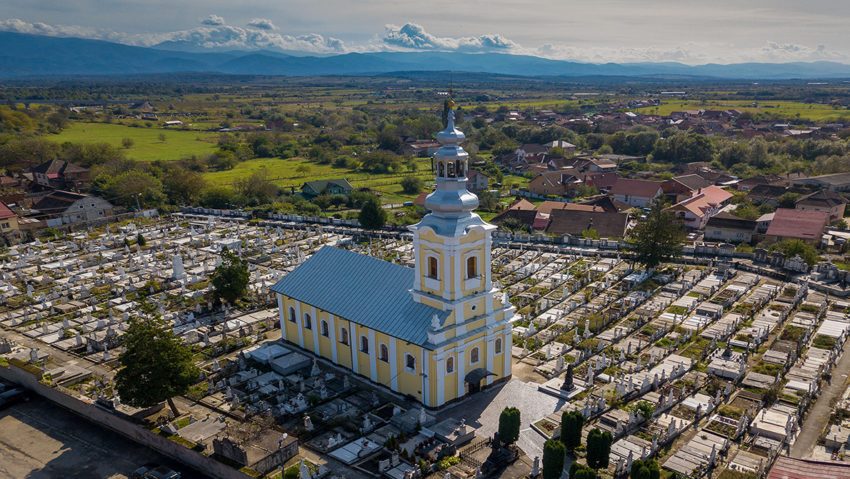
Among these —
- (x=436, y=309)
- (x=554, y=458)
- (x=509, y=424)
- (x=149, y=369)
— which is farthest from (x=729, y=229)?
(x=149, y=369)

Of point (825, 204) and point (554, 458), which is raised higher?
point (554, 458)

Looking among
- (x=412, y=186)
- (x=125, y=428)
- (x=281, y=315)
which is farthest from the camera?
(x=412, y=186)

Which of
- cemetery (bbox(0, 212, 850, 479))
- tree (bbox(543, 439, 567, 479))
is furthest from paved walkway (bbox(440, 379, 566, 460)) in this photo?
tree (bbox(543, 439, 567, 479))

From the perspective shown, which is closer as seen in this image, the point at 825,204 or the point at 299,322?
the point at 299,322

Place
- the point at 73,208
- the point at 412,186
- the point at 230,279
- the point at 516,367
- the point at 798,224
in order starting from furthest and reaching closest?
the point at 412,186
the point at 73,208
the point at 798,224
the point at 230,279
the point at 516,367

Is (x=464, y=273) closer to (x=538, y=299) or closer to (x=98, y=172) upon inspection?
(x=538, y=299)

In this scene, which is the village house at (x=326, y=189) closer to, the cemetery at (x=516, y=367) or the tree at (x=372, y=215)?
the tree at (x=372, y=215)

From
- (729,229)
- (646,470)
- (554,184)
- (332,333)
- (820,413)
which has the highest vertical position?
(646,470)

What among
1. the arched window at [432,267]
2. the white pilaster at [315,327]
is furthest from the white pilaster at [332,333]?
the arched window at [432,267]

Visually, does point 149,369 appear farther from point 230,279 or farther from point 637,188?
point 637,188
